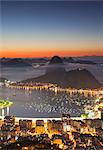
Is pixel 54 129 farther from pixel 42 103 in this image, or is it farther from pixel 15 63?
pixel 15 63

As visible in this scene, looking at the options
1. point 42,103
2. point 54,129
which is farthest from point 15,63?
point 54,129

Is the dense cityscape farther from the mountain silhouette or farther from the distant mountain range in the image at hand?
the mountain silhouette

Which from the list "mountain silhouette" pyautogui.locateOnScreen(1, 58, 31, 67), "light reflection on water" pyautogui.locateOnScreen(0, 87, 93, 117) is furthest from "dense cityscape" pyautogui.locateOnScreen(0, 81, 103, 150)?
"mountain silhouette" pyautogui.locateOnScreen(1, 58, 31, 67)

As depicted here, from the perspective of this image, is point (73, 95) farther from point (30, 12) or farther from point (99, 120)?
point (30, 12)

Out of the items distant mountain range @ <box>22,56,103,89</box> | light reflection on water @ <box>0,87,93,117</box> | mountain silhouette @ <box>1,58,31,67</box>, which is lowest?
light reflection on water @ <box>0,87,93,117</box>

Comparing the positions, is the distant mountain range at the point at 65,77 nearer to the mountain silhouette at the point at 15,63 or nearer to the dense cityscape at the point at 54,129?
the dense cityscape at the point at 54,129

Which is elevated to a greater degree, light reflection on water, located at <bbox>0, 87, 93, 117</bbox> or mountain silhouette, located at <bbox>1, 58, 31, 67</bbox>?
mountain silhouette, located at <bbox>1, 58, 31, 67</bbox>
